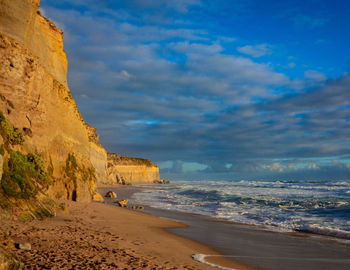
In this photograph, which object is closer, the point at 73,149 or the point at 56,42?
the point at 73,149

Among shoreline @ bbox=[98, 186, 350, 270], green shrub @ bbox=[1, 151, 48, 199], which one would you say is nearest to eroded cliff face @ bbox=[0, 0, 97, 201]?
green shrub @ bbox=[1, 151, 48, 199]

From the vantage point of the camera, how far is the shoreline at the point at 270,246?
26.4ft

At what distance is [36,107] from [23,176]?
3.74 m

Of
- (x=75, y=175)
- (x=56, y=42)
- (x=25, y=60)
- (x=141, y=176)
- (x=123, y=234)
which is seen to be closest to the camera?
(x=123, y=234)

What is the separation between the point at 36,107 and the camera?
42.8 feet

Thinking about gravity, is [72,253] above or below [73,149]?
below

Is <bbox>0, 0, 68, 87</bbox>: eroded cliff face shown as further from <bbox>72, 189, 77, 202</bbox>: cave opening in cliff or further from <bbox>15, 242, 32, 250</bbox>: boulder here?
<bbox>15, 242, 32, 250</bbox>: boulder

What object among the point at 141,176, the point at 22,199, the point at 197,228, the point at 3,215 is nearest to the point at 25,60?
the point at 22,199

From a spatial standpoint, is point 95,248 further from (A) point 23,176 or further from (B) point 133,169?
(B) point 133,169

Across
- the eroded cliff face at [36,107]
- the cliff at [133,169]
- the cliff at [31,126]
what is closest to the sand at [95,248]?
the cliff at [31,126]

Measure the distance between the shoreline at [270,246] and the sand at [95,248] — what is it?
892mm

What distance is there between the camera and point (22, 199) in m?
9.88

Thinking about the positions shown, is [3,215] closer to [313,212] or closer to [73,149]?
[73,149]

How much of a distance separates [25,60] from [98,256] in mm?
9595
